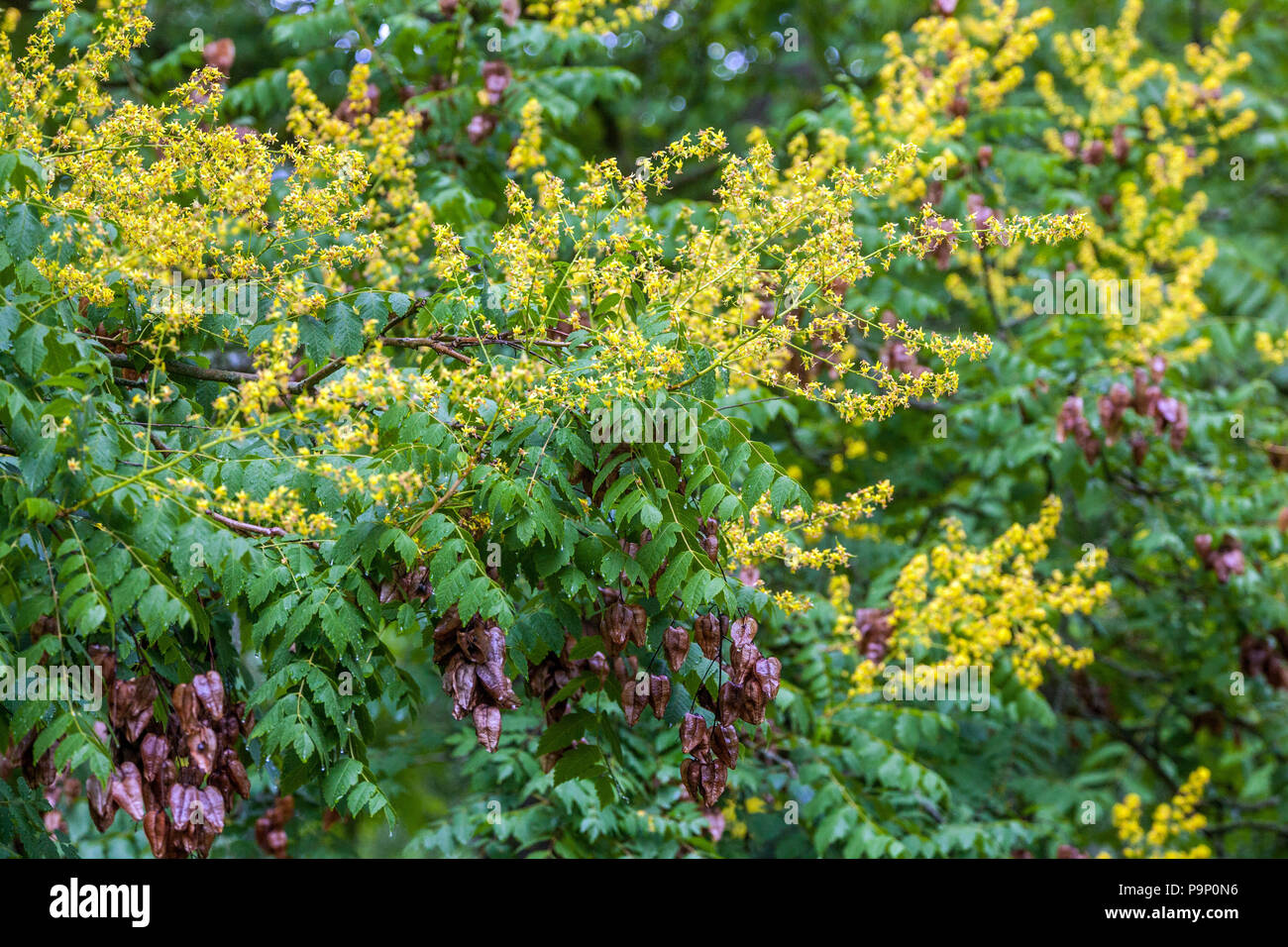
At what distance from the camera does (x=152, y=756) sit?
2.87m

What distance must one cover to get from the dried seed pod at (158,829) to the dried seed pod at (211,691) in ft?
0.79

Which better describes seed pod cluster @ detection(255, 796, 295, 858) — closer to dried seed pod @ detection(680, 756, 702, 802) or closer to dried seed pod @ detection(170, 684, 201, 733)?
dried seed pod @ detection(170, 684, 201, 733)

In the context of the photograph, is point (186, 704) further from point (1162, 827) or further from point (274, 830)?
point (1162, 827)

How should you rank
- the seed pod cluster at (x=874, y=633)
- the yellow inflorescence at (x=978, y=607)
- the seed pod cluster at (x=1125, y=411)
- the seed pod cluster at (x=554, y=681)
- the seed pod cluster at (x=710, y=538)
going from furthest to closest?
1. the seed pod cluster at (x=1125, y=411)
2. the seed pod cluster at (x=874, y=633)
3. the yellow inflorescence at (x=978, y=607)
4. the seed pod cluster at (x=554, y=681)
5. the seed pod cluster at (x=710, y=538)

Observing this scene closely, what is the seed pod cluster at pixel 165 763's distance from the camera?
281 centimetres

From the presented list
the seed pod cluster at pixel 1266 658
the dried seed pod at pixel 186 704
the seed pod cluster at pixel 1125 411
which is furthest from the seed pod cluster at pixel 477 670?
the seed pod cluster at pixel 1266 658

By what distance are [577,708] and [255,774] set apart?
2640 mm

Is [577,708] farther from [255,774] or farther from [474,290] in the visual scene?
[255,774]

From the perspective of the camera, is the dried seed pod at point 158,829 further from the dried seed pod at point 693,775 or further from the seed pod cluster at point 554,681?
the dried seed pod at point 693,775

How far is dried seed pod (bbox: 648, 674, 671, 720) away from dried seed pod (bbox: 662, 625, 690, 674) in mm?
94

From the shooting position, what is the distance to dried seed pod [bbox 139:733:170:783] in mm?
2867

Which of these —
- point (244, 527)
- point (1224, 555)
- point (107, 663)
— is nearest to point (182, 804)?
point (107, 663)
